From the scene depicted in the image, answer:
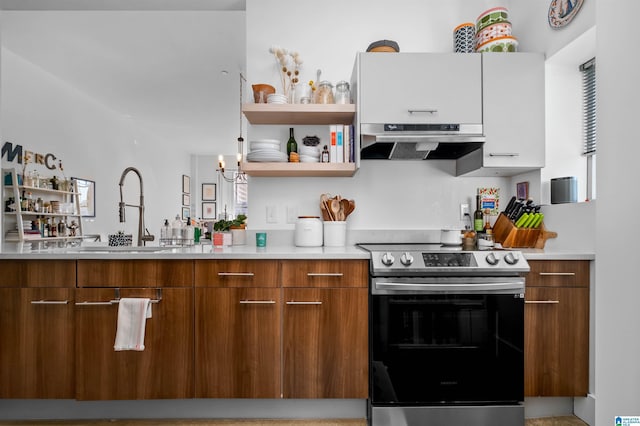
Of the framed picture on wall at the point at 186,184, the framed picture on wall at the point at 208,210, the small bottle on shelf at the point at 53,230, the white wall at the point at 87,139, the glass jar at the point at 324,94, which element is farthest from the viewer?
the framed picture on wall at the point at 208,210

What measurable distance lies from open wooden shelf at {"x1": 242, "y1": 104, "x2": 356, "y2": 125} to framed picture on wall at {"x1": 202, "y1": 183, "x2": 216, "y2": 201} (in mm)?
7073

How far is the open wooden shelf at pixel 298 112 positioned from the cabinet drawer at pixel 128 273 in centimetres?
104

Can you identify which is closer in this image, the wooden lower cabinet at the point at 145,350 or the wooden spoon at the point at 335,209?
the wooden lower cabinet at the point at 145,350

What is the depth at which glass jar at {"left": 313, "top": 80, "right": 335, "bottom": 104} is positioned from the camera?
2.34 meters

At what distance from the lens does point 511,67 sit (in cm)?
218

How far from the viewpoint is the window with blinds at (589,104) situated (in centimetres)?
216

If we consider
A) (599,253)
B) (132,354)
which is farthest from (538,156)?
(132,354)

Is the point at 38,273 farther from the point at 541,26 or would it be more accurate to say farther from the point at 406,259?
the point at 541,26

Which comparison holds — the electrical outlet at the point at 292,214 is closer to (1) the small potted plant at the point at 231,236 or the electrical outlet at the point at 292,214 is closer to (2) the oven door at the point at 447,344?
(1) the small potted plant at the point at 231,236

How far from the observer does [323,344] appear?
Answer: 1.88m

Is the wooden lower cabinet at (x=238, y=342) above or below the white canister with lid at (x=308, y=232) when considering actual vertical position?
below

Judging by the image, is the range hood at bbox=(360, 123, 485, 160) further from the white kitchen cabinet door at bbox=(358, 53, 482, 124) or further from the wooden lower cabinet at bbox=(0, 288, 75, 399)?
the wooden lower cabinet at bbox=(0, 288, 75, 399)

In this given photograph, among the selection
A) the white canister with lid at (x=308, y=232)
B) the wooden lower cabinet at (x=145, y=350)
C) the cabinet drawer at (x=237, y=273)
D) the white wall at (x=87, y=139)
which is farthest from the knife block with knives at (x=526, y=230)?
the white wall at (x=87, y=139)

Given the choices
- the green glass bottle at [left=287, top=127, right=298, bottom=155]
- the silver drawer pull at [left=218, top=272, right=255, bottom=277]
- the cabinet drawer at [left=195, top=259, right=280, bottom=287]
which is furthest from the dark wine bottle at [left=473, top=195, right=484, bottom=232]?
the silver drawer pull at [left=218, top=272, right=255, bottom=277]
